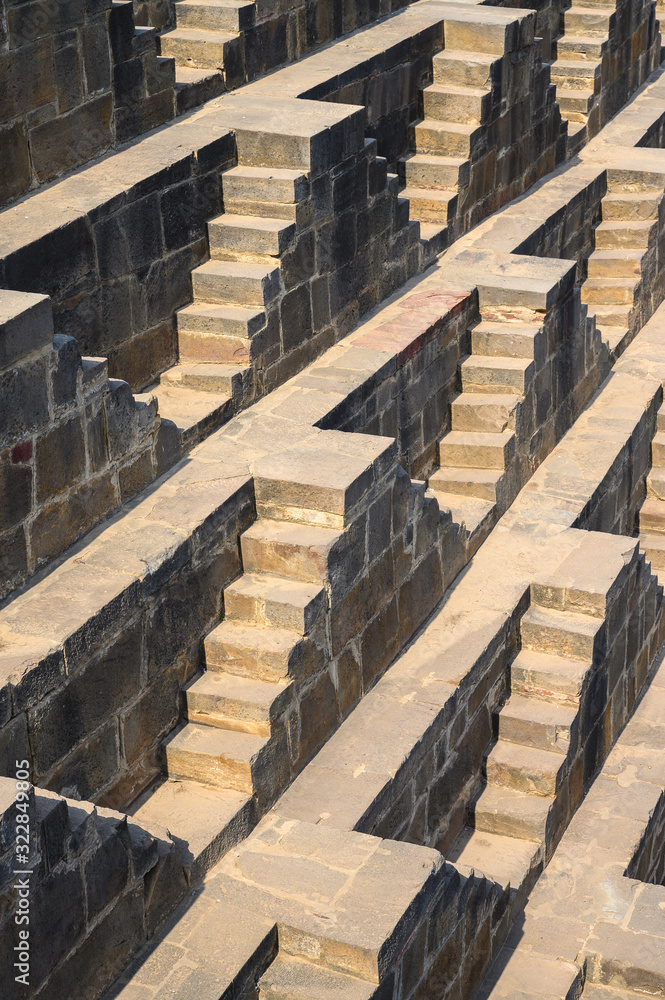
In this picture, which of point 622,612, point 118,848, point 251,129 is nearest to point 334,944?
point 118,848

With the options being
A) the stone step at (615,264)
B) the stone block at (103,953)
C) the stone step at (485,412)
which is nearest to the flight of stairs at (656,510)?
Answer: the stone step at (615,264)

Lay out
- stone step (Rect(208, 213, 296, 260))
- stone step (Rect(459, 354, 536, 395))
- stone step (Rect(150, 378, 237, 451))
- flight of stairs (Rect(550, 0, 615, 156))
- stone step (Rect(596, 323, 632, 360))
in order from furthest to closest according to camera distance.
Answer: flight of stairs (Rect(550, 0, 615, 156))
stone step (Rect(596, 323, 632, 360))
stone step (Rect(459, 354, 536, 395))
stone step (Rect(208, 213, 296, 260))
stone step (Rect(150, 378, 237, 451))

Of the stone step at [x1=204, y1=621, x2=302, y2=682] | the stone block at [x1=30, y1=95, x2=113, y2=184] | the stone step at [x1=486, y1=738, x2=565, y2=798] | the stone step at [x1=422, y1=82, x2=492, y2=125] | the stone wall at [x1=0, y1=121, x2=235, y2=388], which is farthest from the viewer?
the stone step at [x1=422, y1=82, x2=492, y2=125]

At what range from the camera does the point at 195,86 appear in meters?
8.83

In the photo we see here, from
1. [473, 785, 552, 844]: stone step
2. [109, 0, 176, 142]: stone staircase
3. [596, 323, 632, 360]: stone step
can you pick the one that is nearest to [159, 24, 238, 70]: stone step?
[109, 0, 176, 142]: stone staircase

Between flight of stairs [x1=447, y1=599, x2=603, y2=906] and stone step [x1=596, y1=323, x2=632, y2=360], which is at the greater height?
stone step [x1=596, y1=323, x2=632, y2=360]

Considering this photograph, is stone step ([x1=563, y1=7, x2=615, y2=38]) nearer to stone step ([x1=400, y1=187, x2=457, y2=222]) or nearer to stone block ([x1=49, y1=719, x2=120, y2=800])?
stone step ([x1=400, y1=187, x2=457, y2=222])

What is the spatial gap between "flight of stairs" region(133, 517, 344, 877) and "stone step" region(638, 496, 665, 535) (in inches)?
188

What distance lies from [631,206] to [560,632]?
6074 millimetres

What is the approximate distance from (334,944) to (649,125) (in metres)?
10.9

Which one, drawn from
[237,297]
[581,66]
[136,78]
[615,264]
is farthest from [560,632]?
[581,66]

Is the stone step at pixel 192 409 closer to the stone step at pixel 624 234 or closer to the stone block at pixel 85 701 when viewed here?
the stone block at pixel 85 701

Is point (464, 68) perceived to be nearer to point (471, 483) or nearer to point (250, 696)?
point (471, 483)

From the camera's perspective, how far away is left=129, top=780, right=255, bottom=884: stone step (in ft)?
19.1
